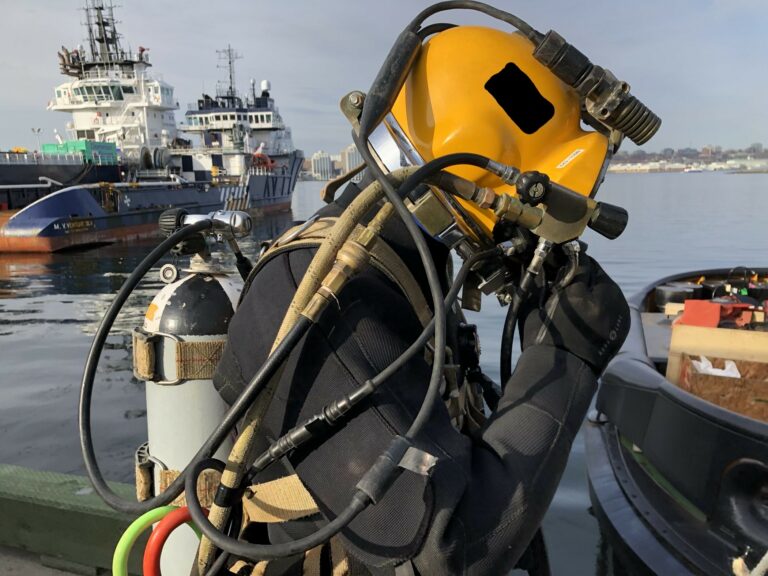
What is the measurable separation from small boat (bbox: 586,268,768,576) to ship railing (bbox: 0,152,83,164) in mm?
29042

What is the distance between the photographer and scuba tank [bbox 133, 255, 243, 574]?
1965 mm

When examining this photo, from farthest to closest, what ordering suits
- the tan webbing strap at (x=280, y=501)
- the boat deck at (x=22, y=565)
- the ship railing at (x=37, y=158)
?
the ship railing at (x=37, y=158) < the boat deck at (x=22, y=565) < the tan webbing strap at (x=280, y=501)

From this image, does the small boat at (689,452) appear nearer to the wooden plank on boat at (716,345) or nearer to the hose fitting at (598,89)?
the wooden plank on boat at (716,345)

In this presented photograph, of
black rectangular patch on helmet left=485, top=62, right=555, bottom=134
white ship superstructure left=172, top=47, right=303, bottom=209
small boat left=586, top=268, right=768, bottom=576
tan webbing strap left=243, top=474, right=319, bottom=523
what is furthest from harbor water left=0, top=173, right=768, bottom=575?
white ship superstructure left=172, top=47, right=303, bottom=209

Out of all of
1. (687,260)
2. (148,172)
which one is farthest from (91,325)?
(148,172)

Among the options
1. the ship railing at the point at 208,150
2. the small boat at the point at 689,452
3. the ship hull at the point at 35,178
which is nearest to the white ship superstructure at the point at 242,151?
the ship railing at the point at 208,150

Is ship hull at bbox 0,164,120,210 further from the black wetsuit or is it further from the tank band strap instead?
the black wetsuit

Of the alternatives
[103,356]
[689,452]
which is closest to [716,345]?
[689,452]

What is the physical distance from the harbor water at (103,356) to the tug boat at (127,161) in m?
1.46

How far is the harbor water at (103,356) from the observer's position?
523 centimetres

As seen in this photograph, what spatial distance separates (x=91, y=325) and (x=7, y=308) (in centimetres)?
330

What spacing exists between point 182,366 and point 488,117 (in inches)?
49.1

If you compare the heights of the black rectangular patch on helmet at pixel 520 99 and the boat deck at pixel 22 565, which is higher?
the black rectangular patch on helmet at pixel 520 99

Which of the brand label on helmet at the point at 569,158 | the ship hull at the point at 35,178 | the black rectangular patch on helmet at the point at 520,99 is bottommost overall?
the ship hull at the point at 35,178
